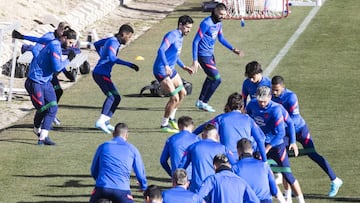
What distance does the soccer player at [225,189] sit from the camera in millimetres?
14289

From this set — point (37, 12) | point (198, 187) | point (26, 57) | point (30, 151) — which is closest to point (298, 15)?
point (37, 12)

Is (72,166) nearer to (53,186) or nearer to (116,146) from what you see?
(53,186)

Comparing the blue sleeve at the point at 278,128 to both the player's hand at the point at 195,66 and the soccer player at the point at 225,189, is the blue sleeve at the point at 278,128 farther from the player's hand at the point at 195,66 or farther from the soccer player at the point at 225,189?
the player's hand at the point at 195,66

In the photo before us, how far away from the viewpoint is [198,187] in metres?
15.8

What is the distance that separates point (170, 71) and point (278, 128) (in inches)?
230

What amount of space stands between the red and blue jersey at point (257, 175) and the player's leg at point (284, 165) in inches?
96.1

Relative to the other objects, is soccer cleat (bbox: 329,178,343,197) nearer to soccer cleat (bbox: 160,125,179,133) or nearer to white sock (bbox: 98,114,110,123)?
soccer cleat (bbox: 160,125,179,133)

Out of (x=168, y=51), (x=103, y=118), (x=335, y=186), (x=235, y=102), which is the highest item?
(x=168, y=51)

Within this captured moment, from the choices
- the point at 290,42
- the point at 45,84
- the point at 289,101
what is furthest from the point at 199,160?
the point at 290,42

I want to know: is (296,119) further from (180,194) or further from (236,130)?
(180,194)

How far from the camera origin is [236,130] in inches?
670

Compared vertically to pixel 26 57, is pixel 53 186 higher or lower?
lower

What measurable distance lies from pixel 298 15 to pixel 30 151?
58.1 ft

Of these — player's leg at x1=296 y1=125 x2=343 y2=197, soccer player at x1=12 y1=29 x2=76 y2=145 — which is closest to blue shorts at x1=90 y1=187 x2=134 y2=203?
player's leg at x1=296 y1=125 x2=343 y2=197
